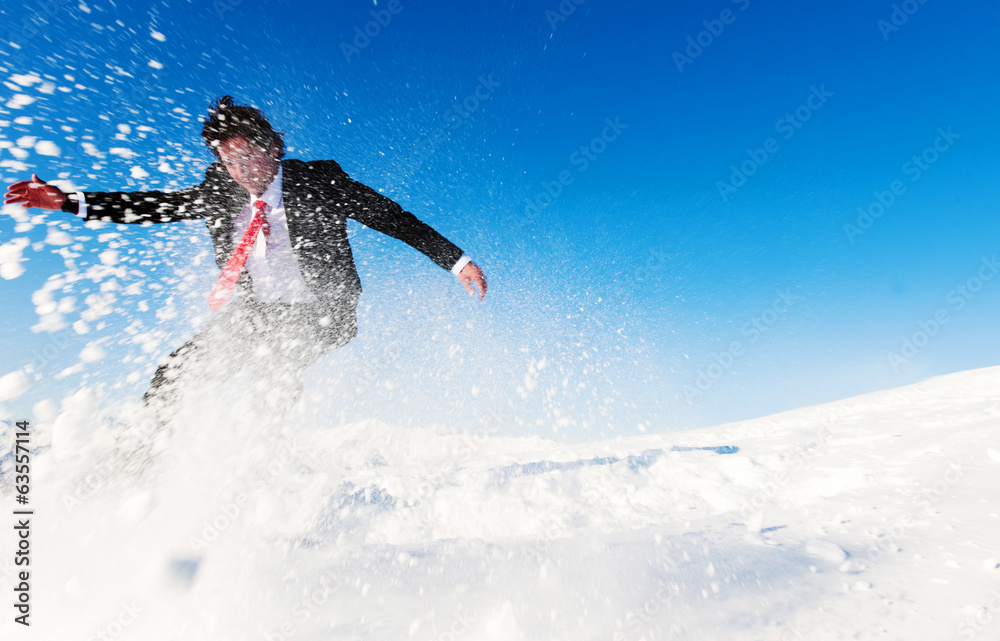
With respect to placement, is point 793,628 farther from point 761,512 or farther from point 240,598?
point 240,598

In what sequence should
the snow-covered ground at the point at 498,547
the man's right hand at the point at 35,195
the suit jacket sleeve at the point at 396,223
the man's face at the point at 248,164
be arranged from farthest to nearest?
the suit jacket sleeve at the point at 396,223 < the man's face at the point at 248,164 < the man's right hand at the point at 35,195 < the snow-covered ground at the point at 498,547

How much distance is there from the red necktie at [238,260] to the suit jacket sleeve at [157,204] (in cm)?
30

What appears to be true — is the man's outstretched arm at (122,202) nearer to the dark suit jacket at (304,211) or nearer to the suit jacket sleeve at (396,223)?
the dark suit jacket at (304,211)

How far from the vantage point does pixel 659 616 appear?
5.36ft

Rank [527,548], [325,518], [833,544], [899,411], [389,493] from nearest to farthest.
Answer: [833,544]
[527,548]
[325,518]
[389,493]
[899,411]

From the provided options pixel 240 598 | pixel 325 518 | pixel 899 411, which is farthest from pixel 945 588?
pixel 899 411

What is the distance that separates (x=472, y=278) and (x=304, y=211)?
1253 millimetres

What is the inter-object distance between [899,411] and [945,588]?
5610 mm

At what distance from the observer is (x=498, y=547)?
255 centimetres

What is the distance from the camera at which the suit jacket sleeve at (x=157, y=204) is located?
8.25 ft

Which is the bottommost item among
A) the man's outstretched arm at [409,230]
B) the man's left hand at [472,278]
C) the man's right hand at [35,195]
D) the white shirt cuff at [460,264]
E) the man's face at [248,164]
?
the man's left hand at [472,278]

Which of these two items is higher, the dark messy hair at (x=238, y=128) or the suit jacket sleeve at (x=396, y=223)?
the dark messy hair at (x=238, y=128)
